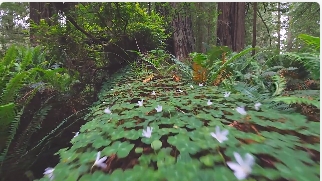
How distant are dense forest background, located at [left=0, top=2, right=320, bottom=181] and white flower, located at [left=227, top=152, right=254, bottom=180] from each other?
0.10 ft

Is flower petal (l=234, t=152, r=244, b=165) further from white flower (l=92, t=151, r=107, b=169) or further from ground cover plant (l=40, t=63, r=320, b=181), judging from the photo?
white flower (l=92, t=151, r=107, b=169)

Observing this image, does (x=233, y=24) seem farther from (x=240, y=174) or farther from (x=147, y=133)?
(x=240, y=174)

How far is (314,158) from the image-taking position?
997mm

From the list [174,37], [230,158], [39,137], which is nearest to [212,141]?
[230,158]

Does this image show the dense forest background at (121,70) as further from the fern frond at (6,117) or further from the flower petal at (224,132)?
the flower petal at (224,132)

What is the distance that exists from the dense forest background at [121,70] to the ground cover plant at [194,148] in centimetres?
1

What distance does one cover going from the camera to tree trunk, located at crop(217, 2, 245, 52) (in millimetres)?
5523

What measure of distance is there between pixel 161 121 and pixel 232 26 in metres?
4.68

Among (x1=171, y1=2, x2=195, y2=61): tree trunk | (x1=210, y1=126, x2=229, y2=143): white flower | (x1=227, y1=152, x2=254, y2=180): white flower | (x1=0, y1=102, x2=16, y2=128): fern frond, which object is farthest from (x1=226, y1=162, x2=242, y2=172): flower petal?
(x1=171, y1=2, x2=195, y2=61): tree trunk

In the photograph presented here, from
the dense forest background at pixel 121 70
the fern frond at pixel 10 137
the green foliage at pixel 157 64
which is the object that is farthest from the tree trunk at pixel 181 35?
the fern frond at pixel 10 137

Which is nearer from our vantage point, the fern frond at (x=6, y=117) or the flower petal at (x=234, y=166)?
the flower petal at (x=234, y=166)

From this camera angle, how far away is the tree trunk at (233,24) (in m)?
5.52

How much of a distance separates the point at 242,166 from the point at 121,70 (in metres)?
3.65

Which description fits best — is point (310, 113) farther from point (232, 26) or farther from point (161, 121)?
point (232, 26)
